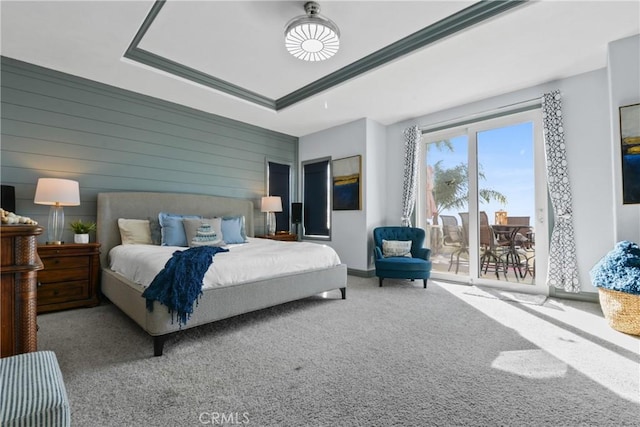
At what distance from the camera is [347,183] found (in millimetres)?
5133

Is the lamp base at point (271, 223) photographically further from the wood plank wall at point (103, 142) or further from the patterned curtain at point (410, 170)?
the patterned curtain at point (410, 170)

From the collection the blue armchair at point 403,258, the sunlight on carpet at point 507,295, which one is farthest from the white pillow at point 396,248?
the sunlight on carpet at point 507,295

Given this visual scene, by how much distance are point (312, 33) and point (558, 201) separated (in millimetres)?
3518

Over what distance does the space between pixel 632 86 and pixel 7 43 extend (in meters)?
6.30

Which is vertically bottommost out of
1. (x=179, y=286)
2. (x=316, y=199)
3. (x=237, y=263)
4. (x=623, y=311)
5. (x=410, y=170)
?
(x=623, y=311)

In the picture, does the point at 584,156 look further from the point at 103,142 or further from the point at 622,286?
the point at 103,142

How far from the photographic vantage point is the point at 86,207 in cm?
354

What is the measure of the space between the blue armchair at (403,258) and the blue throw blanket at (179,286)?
8.75ft

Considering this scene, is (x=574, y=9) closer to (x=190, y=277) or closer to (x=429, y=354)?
(x=429, y=354)

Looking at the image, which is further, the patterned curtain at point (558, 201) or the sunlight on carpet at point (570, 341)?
the patterned curtain at point (558, 201)

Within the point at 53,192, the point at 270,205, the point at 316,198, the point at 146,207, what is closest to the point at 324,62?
the point at 270,205

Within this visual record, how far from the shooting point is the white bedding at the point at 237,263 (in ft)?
7.77

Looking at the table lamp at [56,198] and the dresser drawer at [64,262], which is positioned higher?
the table lamp at [56,198]

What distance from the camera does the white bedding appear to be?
7.77 feet
